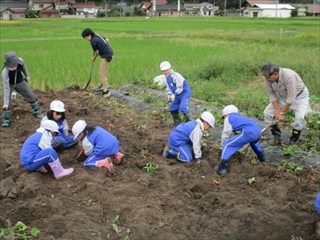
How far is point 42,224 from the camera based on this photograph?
4344mm

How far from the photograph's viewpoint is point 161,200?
475 cm

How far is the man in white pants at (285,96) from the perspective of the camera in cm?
603

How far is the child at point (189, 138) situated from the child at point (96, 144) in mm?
840

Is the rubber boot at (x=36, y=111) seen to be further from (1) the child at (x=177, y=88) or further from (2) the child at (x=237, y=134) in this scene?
(2) the child at (x=237, y=134)

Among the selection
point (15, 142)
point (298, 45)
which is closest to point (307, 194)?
point (15, 142)

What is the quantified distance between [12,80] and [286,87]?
16.9 ft

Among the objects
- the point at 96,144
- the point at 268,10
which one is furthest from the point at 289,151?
the point at 268,10

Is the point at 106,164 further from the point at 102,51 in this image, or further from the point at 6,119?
the point at 102,51

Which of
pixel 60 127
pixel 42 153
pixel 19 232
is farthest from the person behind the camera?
pixel 60 127

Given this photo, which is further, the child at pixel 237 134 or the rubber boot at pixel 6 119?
the rubber boot at pixel 6 119

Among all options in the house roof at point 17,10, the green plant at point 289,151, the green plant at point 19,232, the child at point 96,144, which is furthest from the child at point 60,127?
the house roof at point 17,10

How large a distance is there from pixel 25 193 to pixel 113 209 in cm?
121

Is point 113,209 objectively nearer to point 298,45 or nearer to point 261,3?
point 298,45

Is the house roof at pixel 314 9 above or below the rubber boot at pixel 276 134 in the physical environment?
above
